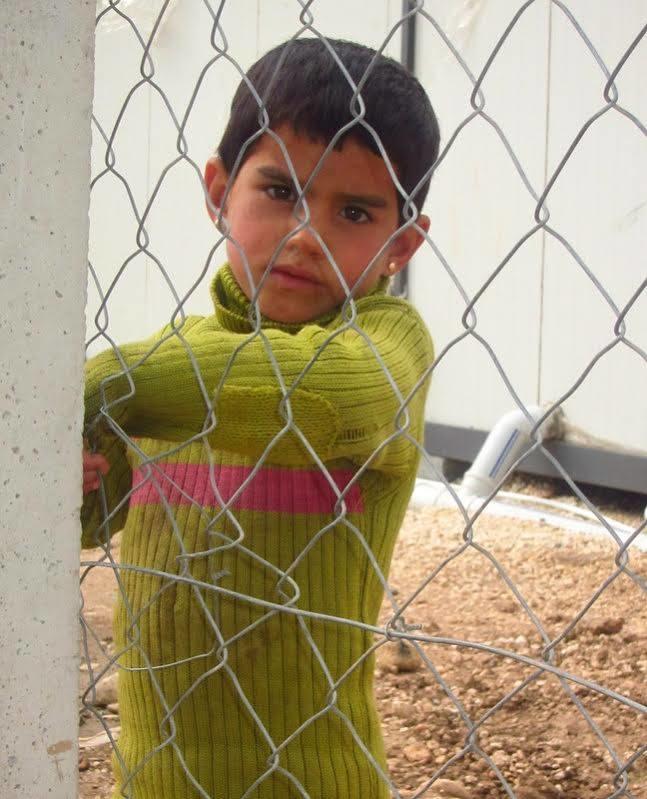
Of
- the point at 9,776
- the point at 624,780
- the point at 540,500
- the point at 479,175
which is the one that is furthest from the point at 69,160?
the point at 479,175

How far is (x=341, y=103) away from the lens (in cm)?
138

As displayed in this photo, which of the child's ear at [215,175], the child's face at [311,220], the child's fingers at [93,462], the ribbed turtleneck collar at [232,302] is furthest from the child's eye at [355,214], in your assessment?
the child's fingers at [93,462]

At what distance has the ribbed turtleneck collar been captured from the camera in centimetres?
146

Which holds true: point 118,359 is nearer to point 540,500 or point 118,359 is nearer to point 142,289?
point 540,500

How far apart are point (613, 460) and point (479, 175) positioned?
1.29 metres

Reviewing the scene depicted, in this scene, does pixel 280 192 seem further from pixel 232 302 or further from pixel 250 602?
pixel 250 602

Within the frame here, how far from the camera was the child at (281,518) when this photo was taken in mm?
1368

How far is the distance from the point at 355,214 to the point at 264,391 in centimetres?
32

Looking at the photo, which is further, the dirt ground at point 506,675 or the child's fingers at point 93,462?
the dirt ground at point 506,675

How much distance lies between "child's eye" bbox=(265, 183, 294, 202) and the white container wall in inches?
107

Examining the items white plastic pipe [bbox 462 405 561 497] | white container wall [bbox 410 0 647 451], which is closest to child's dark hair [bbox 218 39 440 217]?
white container wall [bbox 410 0 647 451]

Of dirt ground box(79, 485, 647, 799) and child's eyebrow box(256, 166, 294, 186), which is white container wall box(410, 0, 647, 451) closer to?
dirt ground box(79, 485, 647, 799)

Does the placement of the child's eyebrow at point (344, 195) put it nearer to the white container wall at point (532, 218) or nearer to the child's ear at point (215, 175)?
the child's ear at point (215, 175)

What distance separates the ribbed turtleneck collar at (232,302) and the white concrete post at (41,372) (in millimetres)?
339
